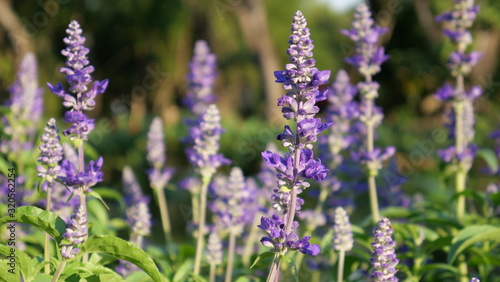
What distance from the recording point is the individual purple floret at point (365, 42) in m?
4.78

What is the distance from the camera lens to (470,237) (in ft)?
12.3

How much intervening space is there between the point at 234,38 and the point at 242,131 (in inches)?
631

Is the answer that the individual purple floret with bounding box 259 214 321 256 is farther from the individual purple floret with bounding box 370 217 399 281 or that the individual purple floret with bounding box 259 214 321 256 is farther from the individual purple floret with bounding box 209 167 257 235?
the individual purple floret with bounding box 209 167 257 235

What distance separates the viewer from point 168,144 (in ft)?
51.3

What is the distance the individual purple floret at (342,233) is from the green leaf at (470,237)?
0.58 m

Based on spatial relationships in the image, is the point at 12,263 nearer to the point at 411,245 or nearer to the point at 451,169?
the point at 411,245

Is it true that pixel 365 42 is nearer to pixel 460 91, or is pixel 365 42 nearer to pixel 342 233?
pixel 460 91

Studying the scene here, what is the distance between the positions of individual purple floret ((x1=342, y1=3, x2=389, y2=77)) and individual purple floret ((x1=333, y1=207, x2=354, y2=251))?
146 centimetres

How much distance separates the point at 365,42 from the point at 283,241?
2.45m

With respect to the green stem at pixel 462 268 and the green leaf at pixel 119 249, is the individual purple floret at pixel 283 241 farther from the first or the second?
the green stem at pixel 462 268

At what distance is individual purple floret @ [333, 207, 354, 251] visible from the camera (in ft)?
12.2

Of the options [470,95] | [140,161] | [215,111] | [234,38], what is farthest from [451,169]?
[234,38]

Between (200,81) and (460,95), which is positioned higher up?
(200,81)

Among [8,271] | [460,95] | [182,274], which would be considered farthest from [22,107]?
[460,95]
